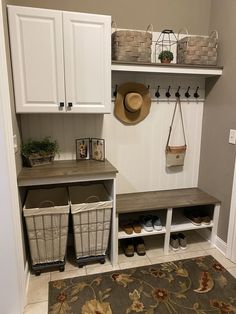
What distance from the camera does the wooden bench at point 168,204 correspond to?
2.25m

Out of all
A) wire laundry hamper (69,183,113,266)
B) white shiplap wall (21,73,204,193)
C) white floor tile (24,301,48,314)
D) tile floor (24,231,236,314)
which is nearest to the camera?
white floor tile (24,301,48,314)

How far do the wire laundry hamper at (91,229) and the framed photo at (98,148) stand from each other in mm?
370

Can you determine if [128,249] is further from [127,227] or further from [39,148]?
[39,148]

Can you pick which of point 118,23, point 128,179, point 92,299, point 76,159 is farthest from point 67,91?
point 92,299

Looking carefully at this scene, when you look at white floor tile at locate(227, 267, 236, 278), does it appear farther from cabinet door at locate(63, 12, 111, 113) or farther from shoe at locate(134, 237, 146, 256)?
cabinet door at locate(63, 12, 111, 113)

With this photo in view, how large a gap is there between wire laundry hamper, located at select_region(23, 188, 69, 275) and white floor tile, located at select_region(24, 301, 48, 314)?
0.31 m

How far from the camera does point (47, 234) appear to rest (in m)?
1.94

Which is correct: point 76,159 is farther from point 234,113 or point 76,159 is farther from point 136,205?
point 234,113

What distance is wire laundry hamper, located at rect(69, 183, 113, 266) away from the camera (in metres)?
1.96

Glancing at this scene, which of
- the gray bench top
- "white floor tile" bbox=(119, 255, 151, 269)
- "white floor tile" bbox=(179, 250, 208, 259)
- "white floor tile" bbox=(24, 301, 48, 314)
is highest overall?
the gray bench top

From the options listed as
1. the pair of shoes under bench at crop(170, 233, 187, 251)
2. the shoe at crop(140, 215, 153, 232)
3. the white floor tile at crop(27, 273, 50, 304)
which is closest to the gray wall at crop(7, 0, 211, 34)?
the shoe at crop(140, 215, 153, 232)

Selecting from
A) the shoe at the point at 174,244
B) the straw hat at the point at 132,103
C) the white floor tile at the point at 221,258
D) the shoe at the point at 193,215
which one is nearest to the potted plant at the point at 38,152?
the straw hat at the point at 132,103

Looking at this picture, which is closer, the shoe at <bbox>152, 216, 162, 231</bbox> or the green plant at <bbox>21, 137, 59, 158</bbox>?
the green plant at <bbox>21, 137, 59, 158</bbox>

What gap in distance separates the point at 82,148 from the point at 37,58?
88 cm
